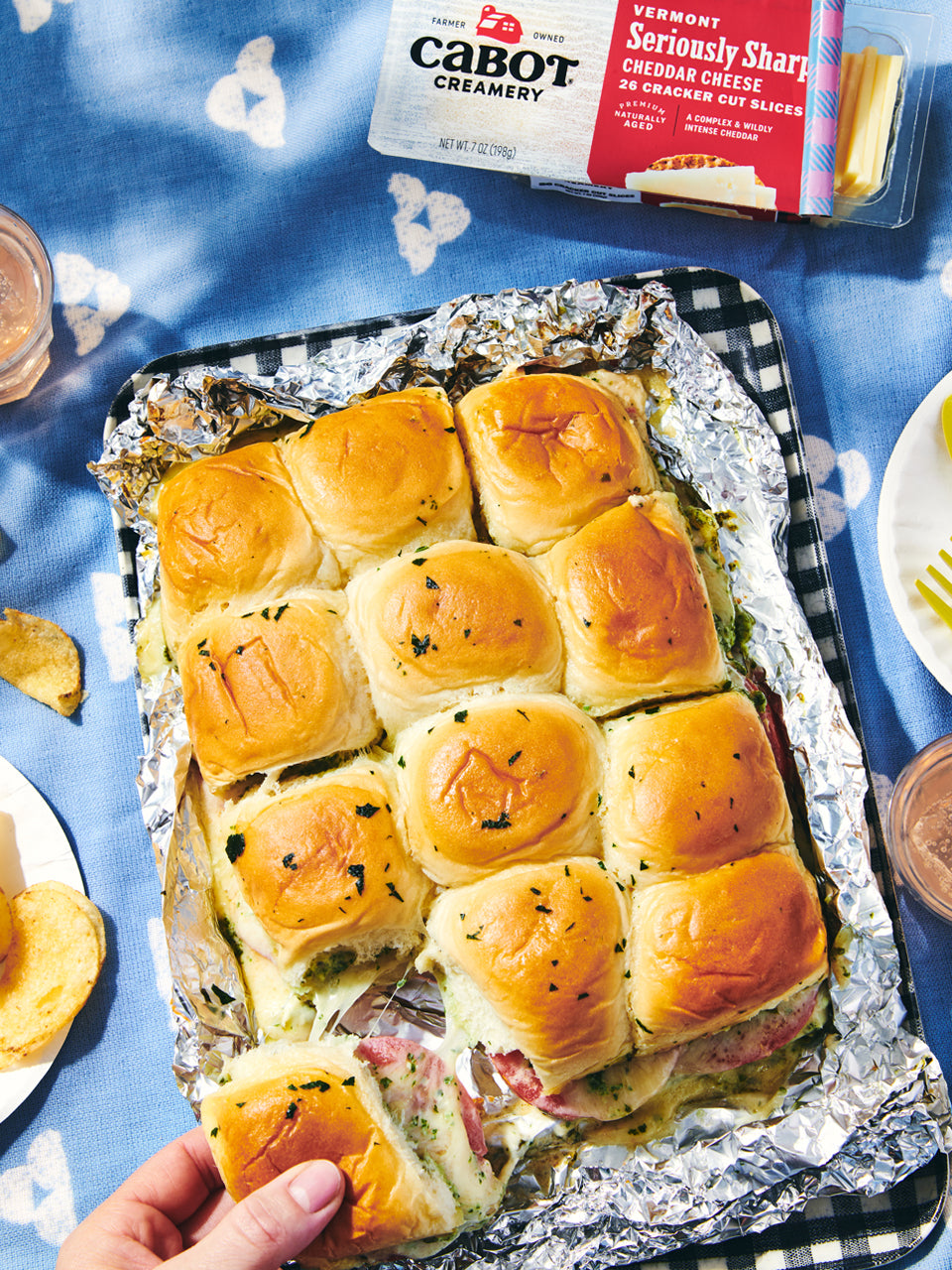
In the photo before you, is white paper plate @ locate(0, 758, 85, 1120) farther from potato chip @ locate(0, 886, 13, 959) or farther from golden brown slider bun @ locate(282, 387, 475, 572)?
golden brown slider bun @ locate(282, 387, 475, 572)

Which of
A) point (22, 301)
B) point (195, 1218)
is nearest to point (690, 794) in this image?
point (195, 1218)

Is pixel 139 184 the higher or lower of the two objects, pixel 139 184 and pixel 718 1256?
the higher

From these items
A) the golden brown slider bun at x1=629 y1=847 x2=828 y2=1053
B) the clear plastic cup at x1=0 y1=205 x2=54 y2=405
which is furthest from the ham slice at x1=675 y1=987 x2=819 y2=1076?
the clear plastic cup at x1=0 y1=205 x2=54 y2=405

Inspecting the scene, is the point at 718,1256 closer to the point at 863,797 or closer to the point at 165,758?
the point at 863,797

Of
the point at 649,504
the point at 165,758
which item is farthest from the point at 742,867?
the point at 165,758

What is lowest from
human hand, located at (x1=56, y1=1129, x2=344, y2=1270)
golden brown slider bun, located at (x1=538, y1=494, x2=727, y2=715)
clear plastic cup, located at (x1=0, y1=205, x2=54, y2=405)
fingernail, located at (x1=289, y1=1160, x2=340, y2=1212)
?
human hand, located at (x1=56, y1=1129, x2=344, y2=1270)

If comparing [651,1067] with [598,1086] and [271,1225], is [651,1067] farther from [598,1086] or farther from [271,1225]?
[271,1225]
